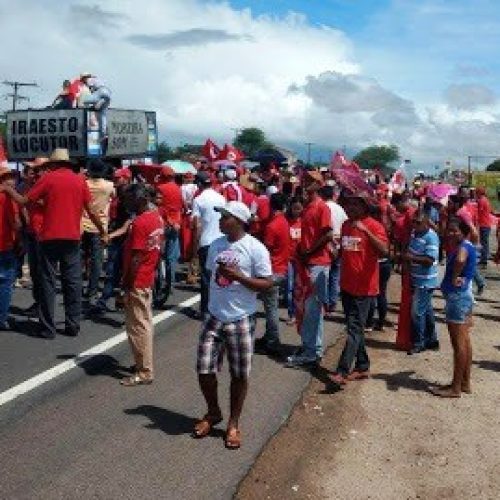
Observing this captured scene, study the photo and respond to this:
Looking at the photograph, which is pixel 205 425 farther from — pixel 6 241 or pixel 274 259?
pixel 6 241

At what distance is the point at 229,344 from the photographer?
538cm

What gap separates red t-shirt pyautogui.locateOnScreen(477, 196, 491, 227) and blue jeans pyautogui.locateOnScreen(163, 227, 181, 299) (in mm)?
9060

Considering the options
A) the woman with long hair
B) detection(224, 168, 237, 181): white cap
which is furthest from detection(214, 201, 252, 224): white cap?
detection(224, 168, 237, 181): white cap

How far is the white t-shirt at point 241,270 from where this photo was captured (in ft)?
17.5

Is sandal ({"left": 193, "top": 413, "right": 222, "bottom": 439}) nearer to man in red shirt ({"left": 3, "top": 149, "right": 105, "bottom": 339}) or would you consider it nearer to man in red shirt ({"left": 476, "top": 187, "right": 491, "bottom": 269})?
man in red shirt ({"left": 3, "top": 149, "right": 105, "bottom": 339})

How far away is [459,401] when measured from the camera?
708cm

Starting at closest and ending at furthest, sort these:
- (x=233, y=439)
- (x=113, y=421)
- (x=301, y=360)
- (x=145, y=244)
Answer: (x=233, y=439) < (x=113, y=421) < (x=145, y=244) < (x=301, y=360)

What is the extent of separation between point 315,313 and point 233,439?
2.49 m

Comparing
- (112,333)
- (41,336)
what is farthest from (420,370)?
(41,336)

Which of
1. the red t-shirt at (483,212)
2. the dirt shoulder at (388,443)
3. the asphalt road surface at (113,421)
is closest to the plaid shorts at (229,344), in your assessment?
the asphalt road surface at (113,421)

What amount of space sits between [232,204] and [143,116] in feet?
41.2

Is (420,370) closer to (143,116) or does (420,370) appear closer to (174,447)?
(174,447)

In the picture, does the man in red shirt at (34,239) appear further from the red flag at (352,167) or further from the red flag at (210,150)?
the red flag at (210,150)

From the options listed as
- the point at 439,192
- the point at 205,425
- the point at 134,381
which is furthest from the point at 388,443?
the point at 439,192
